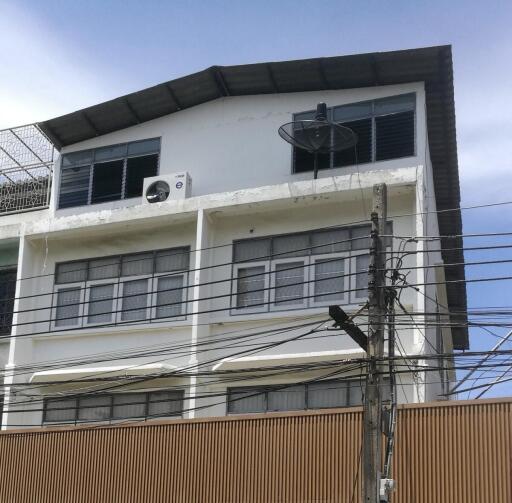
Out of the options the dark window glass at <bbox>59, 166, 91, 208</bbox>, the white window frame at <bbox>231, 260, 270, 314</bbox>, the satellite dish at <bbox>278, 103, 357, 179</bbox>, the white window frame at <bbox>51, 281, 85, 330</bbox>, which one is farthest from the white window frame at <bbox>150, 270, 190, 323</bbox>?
the satellite dish at <bbox>278, 103, 357, 179</bbox>

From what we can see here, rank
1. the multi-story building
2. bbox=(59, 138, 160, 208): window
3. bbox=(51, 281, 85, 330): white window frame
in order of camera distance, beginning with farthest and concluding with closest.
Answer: bbox=(59, 138, 160, 208): window → bbox=(51, 281, 85, 330): white window frame → the multi-story building

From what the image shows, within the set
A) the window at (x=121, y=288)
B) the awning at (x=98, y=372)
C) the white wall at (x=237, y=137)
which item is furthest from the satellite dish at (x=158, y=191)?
the awning at (x=98, y=372)

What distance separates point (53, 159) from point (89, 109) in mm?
2092

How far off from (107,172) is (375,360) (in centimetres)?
974

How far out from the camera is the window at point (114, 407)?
1748cm

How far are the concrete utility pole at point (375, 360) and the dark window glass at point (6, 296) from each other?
9.80 metres

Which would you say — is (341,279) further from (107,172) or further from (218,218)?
(107,172)

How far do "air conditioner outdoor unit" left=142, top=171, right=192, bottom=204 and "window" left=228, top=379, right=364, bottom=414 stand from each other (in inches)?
157

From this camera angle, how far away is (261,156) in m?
18.7

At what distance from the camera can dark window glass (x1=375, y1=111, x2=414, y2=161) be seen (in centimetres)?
1770

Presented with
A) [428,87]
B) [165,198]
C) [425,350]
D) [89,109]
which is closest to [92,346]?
[165,198]

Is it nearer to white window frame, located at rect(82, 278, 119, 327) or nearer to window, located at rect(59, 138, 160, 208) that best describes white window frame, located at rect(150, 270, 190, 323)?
white window frame, located at rect(82, 278, 119, 327)

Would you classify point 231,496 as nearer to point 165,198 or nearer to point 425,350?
point 425,350

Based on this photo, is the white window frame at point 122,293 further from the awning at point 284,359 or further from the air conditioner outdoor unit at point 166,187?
the awning at point 284,359
